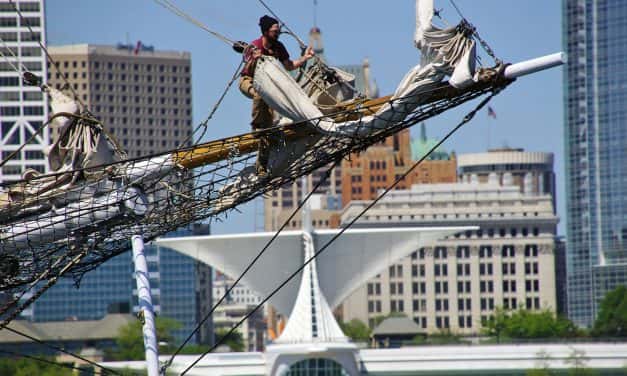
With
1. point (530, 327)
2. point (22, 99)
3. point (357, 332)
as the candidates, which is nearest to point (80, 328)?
point (22, 99)

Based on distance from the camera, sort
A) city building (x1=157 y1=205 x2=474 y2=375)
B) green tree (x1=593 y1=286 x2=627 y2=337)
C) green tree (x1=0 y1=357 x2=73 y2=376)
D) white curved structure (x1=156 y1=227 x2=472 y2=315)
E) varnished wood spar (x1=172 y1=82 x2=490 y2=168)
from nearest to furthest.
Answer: varnished wood spar (x1=172 y1=82 x2=490 y2=168) → white curved structure (x1=156 y1=227 x2=472 y2=315) → city building (x1=157 y1=205 x2=474 y2=375) → green tree (x1=0 y1=357 x2=73 y2=376) → green tree (x1=593 y1=286 x2=627 y2=337)

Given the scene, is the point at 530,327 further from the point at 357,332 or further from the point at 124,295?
the point at 124,295

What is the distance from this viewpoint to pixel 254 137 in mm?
23531

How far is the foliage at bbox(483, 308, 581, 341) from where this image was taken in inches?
6142

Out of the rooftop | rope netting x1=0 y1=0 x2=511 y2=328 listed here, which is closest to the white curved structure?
the rooftop

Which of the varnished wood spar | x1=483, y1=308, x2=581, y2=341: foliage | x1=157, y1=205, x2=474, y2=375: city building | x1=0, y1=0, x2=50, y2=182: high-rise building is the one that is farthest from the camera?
x1=0, y1=0, x2=50, y2=182: high-rise building

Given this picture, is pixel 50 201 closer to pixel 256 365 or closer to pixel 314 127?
pixel 314 127

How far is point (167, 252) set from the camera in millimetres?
197250

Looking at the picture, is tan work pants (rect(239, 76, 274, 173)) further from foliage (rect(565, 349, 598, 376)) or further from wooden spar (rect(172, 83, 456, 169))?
foliage (rect(565, 349, 598, 376))

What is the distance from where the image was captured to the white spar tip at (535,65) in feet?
70.5

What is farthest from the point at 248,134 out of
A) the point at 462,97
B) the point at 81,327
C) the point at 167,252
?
the point at 167,252

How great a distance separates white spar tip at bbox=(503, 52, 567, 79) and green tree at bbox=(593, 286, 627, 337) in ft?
421

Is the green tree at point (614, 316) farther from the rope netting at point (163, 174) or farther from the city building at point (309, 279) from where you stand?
the rope netting at point (163, 174)

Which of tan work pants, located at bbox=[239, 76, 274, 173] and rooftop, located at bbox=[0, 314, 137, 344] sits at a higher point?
tan work pants, located at bbox=[239, 76, 274, 173]
